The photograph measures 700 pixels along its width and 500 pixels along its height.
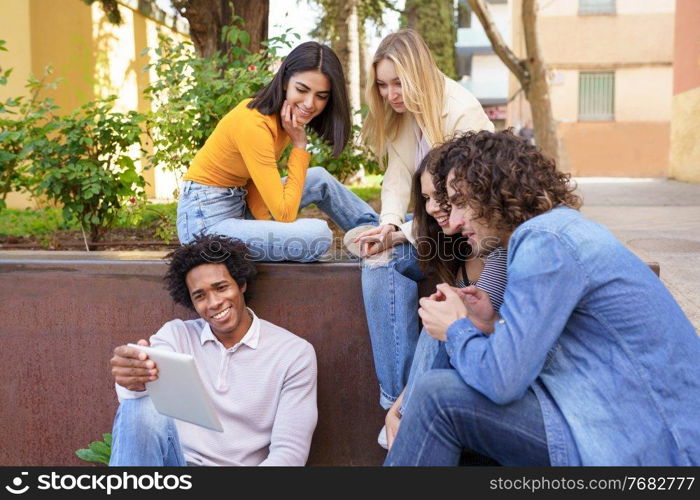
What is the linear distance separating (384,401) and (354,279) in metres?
0.53

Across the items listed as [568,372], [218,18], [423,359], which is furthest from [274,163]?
[218,18]

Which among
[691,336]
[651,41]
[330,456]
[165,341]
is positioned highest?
[651,41]

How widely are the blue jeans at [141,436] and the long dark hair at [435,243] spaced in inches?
43.7

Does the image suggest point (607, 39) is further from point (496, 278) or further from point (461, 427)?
point (461, 427)

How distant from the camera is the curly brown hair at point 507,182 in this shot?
7.45 ft

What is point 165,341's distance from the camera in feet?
9.70

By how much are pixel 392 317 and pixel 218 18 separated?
379 cm

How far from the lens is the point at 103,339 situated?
3.46 metres

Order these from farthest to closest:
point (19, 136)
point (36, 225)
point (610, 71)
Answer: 1. point (610, 71)
2. point (36, 225)
3. point (19, 136)

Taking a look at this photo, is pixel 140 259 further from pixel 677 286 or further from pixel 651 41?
pixel 651 41

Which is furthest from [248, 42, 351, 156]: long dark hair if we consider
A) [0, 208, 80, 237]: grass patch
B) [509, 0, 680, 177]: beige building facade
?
[509, 0, 680, 177]: beige building facade

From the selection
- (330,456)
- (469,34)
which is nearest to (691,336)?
(330,456)

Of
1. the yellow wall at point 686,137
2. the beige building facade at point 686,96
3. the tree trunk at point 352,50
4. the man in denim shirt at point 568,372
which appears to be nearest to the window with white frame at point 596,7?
the beige building facade at point 686,96

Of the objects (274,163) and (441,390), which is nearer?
(441,390)
